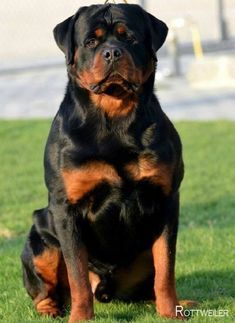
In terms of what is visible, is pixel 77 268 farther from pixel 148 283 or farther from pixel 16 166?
pixel 16 166

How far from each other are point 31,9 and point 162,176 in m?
27.0

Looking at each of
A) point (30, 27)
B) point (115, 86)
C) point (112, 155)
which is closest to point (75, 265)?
point (112, 155)

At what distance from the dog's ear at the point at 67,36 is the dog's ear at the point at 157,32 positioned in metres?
0.45

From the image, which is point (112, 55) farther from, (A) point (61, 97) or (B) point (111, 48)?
(A) point (61, 97)

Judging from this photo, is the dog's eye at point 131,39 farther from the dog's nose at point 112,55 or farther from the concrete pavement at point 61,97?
the concrete pavement at point 61,97

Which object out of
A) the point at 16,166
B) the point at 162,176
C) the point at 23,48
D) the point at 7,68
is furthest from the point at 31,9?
the point at 162,176

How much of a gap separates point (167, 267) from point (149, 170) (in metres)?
0.65

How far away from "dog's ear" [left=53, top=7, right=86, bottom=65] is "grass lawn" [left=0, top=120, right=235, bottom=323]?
1.63m

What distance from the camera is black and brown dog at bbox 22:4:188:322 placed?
5.05 meters

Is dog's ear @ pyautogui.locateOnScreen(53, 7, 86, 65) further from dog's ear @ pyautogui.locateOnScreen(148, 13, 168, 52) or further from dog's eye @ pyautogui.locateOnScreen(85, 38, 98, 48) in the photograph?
dog's ear @ pyautogui.locateOnScreen(148, 13, 168, 52)

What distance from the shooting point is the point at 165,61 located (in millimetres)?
26984

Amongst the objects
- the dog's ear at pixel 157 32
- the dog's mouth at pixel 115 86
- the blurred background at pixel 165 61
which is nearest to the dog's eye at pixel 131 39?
the dog's ear at pixel 157 32

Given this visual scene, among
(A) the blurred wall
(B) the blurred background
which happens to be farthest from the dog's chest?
(A) the blurred wall

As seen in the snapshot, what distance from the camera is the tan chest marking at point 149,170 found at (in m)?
5.05
